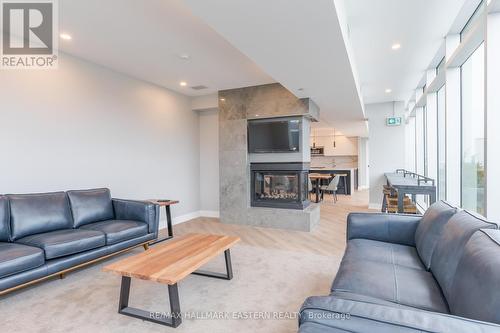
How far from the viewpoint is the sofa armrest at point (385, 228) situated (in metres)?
2.42

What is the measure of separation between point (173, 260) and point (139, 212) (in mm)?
1623

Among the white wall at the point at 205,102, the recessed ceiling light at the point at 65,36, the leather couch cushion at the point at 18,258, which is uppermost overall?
the recessed ceiling light at the point at 65,36

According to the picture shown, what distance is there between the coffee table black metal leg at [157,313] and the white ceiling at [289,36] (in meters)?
2.08

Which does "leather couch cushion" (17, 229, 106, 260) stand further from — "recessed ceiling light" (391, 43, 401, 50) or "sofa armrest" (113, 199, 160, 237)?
"recessed ceiling light" (391, 43, 401, 50)

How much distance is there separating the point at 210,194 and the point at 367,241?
13.7ft

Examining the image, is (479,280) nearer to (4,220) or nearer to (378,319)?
(378,319)

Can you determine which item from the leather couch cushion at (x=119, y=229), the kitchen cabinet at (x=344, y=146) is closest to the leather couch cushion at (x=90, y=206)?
the leather couch cushion at (x=119, y=229)

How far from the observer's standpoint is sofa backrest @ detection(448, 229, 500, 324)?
102cm

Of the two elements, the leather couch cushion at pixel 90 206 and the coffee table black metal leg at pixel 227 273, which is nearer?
the coffee table black metal leg at pixel 227 273

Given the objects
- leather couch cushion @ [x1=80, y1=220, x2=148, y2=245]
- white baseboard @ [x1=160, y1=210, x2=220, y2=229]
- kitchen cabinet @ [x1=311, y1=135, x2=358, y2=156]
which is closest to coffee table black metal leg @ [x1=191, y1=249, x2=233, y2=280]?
leather couch cushion @ [x1=80, y1=220, x2=148, y2=245]

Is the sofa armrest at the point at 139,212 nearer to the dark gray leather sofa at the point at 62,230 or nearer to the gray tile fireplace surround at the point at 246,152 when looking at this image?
the dark gray leather sofa at the point at 62,230

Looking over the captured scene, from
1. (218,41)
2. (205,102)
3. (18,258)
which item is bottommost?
(18,258)

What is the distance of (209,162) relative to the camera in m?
6.11

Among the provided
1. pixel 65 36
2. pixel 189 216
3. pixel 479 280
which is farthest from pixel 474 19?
pixel 189 216
